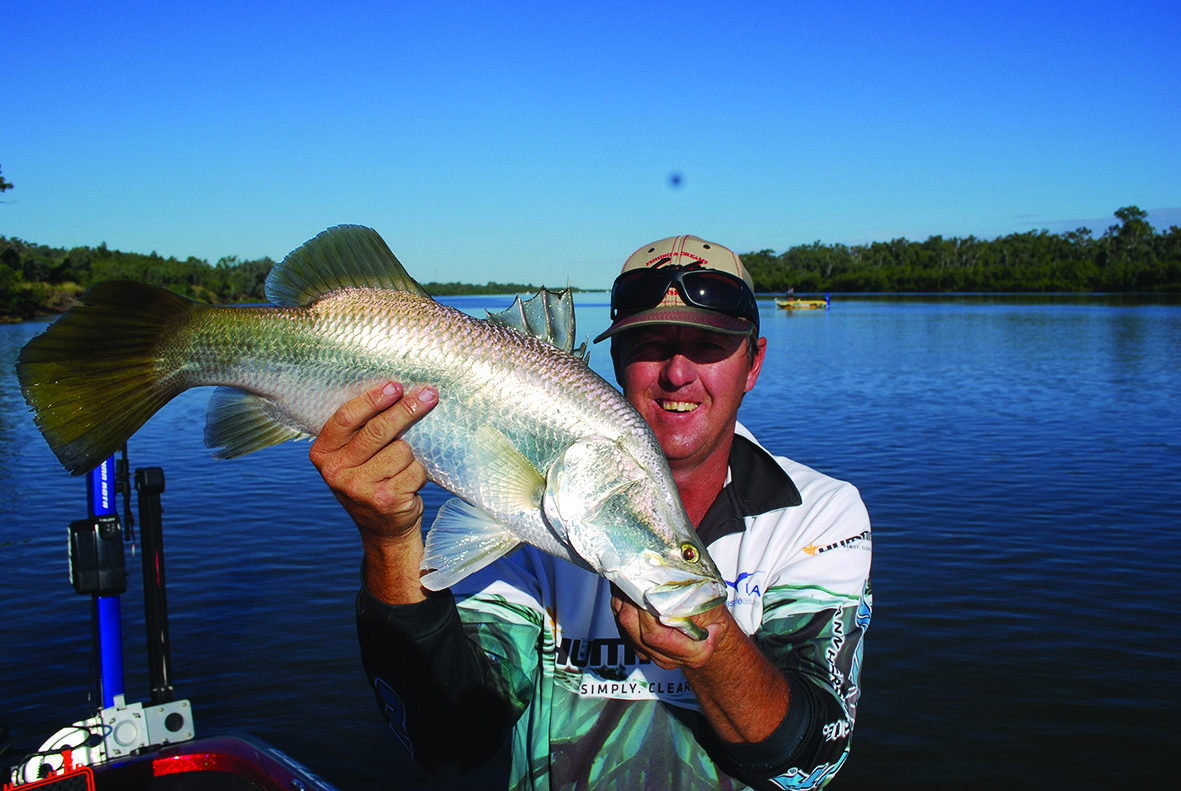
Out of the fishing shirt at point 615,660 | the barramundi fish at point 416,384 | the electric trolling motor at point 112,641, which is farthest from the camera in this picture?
the electric trolling motor at point 112,641

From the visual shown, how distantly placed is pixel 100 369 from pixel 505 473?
3.78ft

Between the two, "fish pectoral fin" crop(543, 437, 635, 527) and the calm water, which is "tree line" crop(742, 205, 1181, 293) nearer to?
the calm water

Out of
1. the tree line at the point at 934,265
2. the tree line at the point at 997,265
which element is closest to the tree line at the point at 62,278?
the tree line at the point at 934,265

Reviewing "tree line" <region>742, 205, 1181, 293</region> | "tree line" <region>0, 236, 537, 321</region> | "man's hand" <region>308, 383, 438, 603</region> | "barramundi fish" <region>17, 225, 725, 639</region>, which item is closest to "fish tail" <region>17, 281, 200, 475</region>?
"barramundi fish" <region>17, 225, 725, 639</region>

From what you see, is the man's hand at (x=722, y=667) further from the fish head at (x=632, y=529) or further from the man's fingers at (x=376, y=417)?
the man's fingers at (x=376, y=417)

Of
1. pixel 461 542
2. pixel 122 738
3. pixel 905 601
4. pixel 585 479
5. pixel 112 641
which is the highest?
pixel 585 479

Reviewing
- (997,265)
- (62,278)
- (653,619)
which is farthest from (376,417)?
(997,265)

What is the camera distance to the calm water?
825cm

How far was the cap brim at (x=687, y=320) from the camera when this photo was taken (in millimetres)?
3158

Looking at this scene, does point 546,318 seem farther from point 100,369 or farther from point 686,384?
point 100,369

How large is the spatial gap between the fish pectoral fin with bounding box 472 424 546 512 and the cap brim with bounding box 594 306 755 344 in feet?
2.84

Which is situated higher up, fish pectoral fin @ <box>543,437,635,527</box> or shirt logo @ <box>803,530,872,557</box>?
fish pectoral fin @ <box>543,437,635,527</box>

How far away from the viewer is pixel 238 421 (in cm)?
249

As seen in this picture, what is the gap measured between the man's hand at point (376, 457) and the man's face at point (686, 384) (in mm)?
1099
